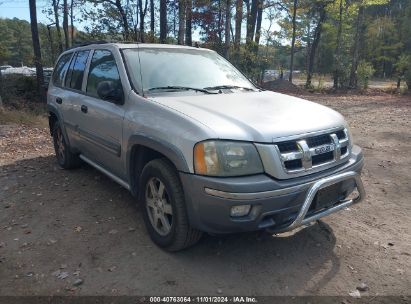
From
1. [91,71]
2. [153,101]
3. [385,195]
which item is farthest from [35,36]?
[385,195]

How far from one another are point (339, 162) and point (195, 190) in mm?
1388

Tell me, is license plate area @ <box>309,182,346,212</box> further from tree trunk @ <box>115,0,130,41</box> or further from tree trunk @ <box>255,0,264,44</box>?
tree trunk @ <box>255,0,264,44</box>

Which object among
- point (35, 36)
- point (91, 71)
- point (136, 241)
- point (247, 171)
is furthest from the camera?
point (35, 36)

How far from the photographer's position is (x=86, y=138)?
482 cm

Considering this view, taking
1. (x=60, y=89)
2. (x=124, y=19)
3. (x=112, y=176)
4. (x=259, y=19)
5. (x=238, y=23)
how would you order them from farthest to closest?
(x=259, y=19)
(x=238, y=23)
(x=124, y=19)
(x=60, y=89)
(x=112, y=176)

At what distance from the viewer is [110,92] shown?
12.6 feet

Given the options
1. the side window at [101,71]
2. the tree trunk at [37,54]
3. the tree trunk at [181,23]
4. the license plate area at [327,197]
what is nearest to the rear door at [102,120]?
the side window at [101,71]

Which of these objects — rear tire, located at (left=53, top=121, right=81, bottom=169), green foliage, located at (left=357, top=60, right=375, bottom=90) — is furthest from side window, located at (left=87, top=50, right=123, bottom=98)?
green foliage, located at (left=357, top=60, right=375, bottom=90)

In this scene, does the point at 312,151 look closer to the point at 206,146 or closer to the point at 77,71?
the point at 206,146

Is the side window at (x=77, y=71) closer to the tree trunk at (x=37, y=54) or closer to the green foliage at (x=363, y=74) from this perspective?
the tree trunk at (x=37, y=54)

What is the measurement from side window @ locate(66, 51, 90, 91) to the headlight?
2.80 meters

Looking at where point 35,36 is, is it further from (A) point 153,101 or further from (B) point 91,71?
(A) point 153,101

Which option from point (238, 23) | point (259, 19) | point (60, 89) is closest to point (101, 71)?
point (60, 89)

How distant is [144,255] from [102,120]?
5.39ft
